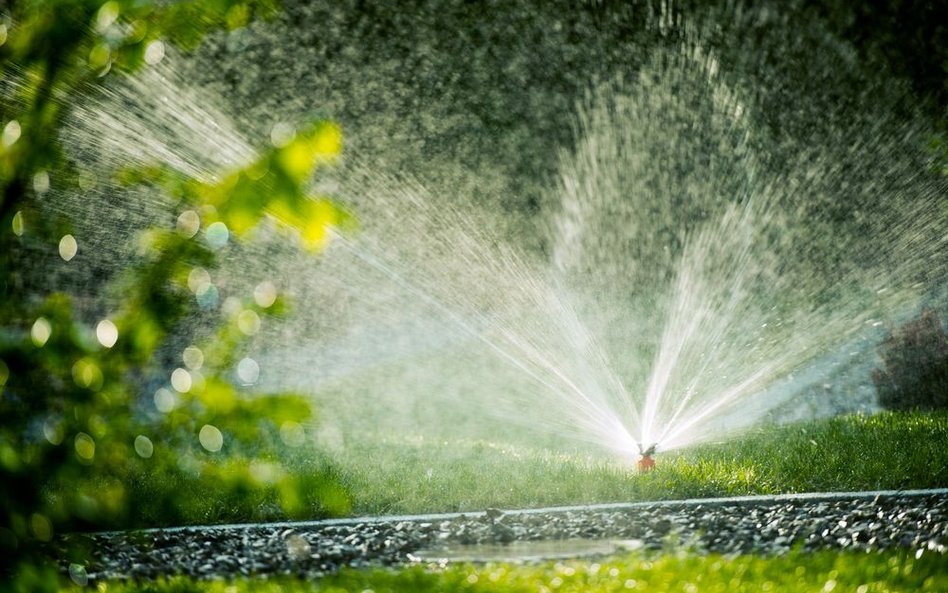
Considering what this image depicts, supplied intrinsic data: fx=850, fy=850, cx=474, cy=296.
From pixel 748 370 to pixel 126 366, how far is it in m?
12.3

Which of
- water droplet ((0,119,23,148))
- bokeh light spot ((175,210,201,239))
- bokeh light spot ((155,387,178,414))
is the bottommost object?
bokeh light spot ((155,387,178,414))

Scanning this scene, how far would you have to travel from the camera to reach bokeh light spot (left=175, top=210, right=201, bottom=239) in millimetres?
1620

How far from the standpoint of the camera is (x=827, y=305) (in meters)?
14.9

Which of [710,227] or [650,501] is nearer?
[650,501]

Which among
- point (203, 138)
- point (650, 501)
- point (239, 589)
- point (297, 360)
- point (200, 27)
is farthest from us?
point (203, 138)

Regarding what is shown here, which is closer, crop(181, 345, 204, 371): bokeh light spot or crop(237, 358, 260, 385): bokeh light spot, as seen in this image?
crop(237, 358, 260, 385): bokeh light spot

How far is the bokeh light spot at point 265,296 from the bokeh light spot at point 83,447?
0.37 meters

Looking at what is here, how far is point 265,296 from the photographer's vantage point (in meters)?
1.55

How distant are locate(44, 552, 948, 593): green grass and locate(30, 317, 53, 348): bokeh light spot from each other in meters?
2.51

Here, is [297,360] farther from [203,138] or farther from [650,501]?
[650,501]

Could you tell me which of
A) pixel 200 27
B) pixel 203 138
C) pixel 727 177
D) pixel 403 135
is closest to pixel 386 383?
pixel 403 135

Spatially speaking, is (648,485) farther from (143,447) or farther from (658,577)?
(143,447)

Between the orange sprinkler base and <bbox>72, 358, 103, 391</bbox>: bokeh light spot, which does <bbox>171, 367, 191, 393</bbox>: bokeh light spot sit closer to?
<bbox>72, 358, 103, 391</bbox>: bokeh light spot

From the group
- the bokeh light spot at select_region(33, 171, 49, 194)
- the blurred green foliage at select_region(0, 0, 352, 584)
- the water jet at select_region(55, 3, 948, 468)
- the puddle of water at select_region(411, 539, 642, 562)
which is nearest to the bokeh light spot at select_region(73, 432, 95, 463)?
the blurred green foliage at select_region(0, 0, 352, 584)
